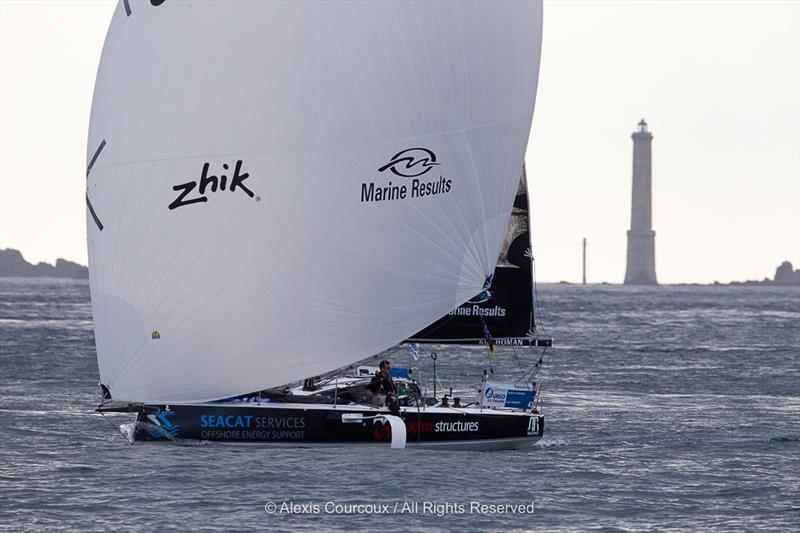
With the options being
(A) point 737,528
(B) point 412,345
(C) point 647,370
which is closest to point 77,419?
(B) point 412,345

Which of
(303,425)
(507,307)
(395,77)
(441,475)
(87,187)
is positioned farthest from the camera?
(507,307)

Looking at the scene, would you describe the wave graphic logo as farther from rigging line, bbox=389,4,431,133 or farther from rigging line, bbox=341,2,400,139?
rigging line, bbox=341,2,400,139

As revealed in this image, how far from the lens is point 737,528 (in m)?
20.9

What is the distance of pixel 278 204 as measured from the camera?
24.7 metres

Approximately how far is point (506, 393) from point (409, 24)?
23.4 ft

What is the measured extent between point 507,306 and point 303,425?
6.29 meters

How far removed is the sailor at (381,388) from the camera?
26688mm

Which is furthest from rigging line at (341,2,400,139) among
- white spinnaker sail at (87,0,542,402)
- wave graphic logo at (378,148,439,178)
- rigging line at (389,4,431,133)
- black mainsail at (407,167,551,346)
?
black mainsail at (407,167,551,346)

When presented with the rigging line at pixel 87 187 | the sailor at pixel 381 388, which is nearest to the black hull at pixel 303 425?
the sailor at pixel 381 388

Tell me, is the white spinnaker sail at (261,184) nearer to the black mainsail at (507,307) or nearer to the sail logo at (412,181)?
the sail logo at (412,181)

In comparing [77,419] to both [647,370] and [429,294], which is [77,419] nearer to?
[429,294]

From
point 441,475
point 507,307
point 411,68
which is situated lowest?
point 441,475

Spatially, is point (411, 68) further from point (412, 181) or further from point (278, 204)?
point (278, 204)

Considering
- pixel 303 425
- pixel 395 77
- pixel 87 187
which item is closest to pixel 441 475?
pixel 303 425
